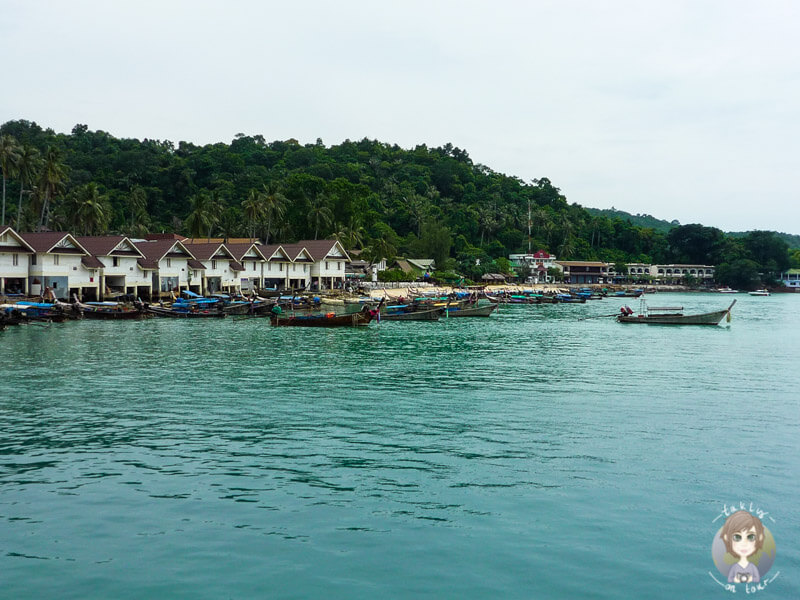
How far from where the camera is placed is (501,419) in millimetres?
19047

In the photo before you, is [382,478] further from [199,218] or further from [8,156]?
[199,218]

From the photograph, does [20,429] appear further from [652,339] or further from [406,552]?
[652,339]

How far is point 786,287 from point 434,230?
283ft

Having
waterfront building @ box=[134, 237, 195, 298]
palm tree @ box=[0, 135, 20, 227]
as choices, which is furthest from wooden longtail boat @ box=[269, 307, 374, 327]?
palm tree @ box=[0, 135, 20, 227]

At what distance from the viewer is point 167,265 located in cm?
6300

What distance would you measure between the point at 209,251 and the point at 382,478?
2259 inches

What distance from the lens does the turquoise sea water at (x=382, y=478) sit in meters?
9.85

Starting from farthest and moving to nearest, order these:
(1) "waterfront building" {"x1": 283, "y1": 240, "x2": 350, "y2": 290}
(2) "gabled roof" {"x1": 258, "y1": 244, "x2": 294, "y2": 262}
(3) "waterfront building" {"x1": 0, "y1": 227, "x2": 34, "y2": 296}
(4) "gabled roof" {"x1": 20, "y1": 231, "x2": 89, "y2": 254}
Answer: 1. (1) "waterfront building" {"x1": 283, "y1": 240, "x2": 350, "y2": 290}
2. (2) "gabled roof" {"x1": 258, "y1": 244, "x2": 294, "y2": 262}
3. (4) "gabled roof" {"x1": 20, "y1": 231, "x2": 89, "y2": 254}
4. (3) "waterfront building" {"x1": 0, "y1": 227, "x2": 34, "y2": 296}

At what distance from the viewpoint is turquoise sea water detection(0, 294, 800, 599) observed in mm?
9852

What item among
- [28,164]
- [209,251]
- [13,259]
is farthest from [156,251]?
[28,164]

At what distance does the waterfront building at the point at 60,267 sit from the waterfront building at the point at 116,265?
55 centimetres

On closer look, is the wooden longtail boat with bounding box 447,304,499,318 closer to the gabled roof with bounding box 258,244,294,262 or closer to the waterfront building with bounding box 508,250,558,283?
the gabled roof with bounding box 258,244,294,262

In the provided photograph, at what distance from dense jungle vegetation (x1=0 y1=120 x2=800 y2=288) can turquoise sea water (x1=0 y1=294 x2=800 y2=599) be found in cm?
5688

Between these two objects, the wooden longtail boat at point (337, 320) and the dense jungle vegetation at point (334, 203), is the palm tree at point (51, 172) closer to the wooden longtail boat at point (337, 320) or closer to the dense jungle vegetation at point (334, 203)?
the dense jungle vegetation at point (334, 203)
